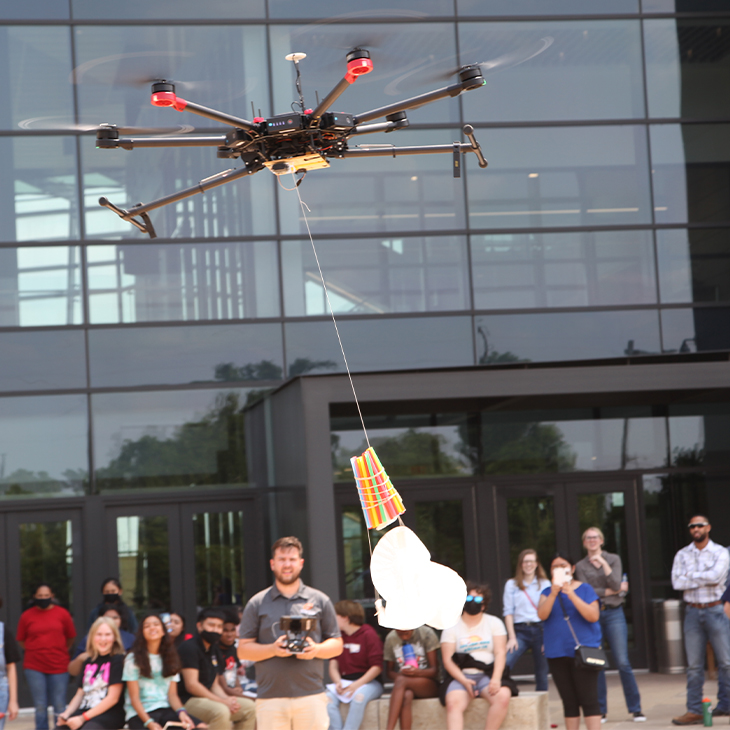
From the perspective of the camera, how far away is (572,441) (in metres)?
13.8

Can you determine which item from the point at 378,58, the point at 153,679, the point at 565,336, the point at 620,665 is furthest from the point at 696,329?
the point at 378,58

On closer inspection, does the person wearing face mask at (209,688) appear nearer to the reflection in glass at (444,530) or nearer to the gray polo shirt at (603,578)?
the gray polo shirt at (603,578)

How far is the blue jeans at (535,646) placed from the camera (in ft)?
34.5

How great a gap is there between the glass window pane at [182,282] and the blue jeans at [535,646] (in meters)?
5.49

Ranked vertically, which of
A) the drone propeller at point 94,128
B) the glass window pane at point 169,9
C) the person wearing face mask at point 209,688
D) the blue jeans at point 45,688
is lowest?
the blue jeans at point 45,688

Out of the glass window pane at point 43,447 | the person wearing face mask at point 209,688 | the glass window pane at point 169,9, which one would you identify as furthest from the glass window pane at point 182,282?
the person wearing face mask at point 209,688

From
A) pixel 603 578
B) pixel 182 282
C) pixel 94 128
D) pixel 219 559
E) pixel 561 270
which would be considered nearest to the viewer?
pixel 94 128

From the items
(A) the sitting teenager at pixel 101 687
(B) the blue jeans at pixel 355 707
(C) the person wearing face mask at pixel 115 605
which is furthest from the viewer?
(C) the person wearing face mask at pixel 115 605

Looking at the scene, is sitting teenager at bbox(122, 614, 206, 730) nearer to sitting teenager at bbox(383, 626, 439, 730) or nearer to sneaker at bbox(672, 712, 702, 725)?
sitting teenager at bbox(383, 626, 439, 730)

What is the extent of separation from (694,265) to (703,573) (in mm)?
6042

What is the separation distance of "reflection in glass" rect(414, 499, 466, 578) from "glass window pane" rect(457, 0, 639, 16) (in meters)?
7.23

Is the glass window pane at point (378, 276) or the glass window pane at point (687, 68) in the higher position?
the glass window pane at point (687, 68)

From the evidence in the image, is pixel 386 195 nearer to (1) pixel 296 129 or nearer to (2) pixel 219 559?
(2) pixel 219 559

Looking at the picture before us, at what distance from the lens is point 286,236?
13859mm
